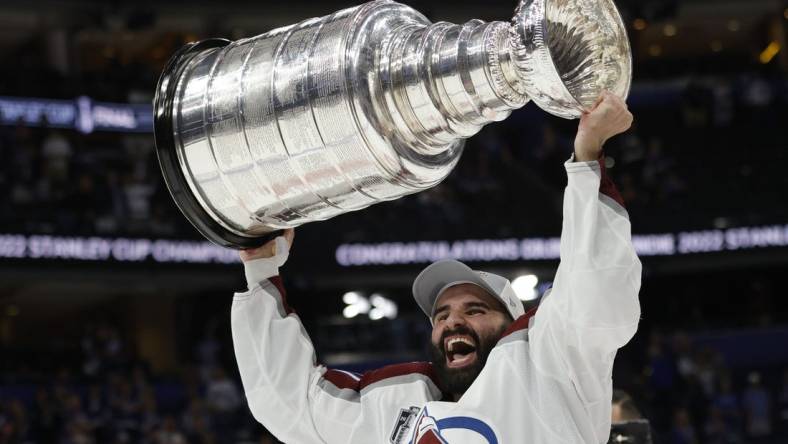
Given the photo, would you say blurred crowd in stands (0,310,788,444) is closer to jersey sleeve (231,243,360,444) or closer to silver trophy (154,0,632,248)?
jersey sleeve (231,243,360,444)

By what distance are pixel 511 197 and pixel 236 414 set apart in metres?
5.44

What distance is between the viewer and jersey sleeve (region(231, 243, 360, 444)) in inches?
113

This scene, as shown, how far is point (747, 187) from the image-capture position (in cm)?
1514

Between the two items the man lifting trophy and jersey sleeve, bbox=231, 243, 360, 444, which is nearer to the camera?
the man lifting trophy

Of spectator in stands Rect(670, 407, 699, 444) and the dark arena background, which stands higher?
the dark arena background

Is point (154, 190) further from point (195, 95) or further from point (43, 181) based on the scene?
point (195, 95)

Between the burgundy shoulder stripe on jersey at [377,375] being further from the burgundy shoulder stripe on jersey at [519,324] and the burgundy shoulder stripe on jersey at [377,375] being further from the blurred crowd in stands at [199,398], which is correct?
the blurred crowd in stands at [199,398]

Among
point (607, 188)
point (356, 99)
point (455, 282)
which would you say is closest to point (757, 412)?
point (455, 282)

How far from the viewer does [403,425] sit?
2688 millimetres

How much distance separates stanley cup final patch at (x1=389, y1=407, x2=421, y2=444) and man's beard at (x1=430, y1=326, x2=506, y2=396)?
0.32ft

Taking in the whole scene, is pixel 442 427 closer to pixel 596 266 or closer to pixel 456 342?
pixel 456 342

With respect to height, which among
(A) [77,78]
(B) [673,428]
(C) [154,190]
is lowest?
(B) [673,428]

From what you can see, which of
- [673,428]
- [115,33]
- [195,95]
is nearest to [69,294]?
[115,33]

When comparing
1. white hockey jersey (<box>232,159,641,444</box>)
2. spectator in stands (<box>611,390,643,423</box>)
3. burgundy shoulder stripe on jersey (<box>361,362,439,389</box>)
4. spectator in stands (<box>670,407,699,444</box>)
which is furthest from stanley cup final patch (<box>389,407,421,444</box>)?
spectator in stands (<box>670,407,699,444</box>)
